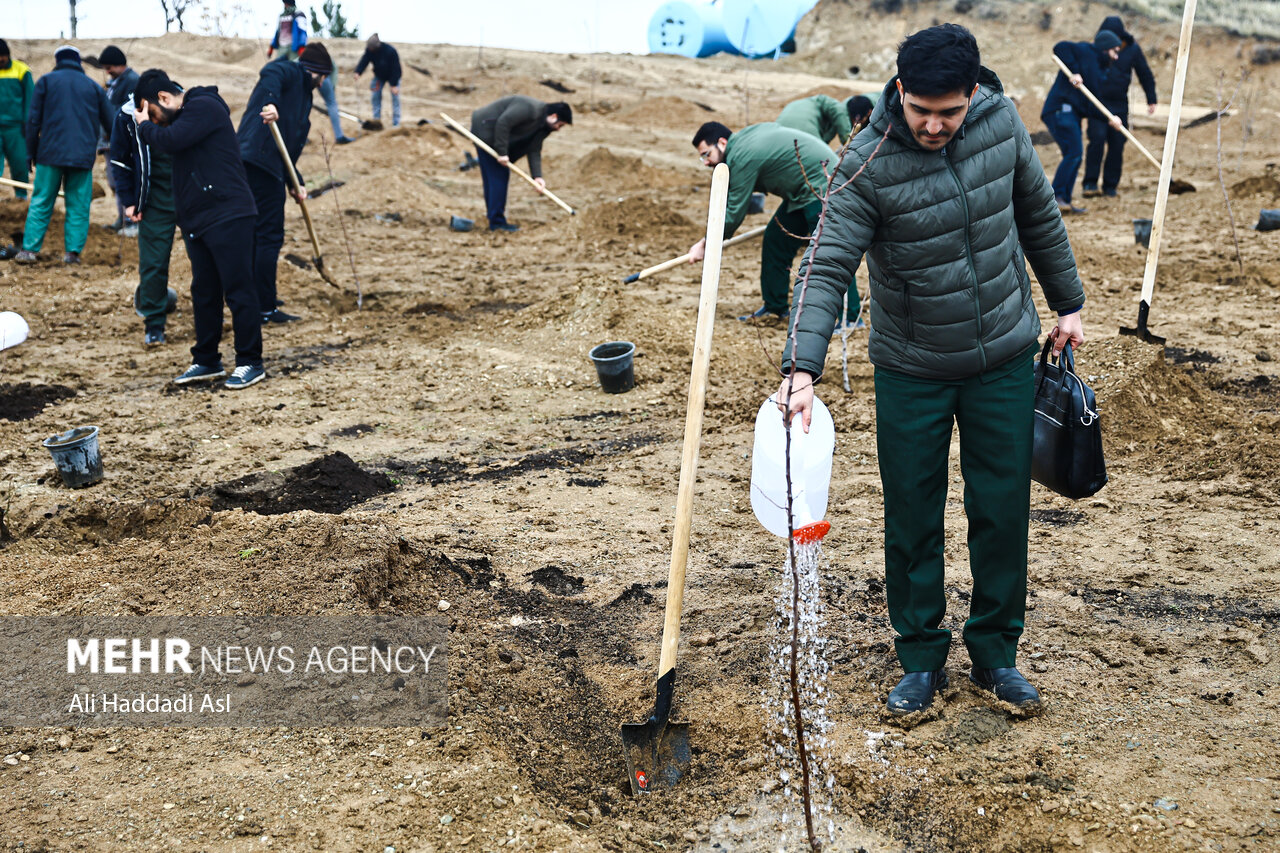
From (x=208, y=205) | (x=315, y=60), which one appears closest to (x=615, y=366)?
(x=208, y=205)

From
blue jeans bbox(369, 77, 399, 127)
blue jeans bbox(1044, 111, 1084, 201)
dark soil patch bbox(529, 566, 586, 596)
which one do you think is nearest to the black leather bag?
dark soil patch bbox(529, 566, 586, 596)

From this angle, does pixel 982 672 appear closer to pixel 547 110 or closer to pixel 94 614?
pixel 94 614

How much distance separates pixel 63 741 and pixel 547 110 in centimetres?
884

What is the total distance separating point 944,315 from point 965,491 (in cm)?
53

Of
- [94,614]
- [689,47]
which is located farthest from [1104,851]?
[689,47]

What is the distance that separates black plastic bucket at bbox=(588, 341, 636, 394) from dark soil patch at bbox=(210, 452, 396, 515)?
1.63 meters

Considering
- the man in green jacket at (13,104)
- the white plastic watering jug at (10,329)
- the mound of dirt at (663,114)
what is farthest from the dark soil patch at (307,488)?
the mound of dirt at (663,114)

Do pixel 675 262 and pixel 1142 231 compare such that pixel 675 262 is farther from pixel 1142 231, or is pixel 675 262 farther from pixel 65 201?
pixel 65 201

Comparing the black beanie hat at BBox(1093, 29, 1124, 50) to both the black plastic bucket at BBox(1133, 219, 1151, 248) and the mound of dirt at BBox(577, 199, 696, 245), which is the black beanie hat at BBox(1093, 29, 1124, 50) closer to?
the black plastic bucket at BBox(1133, 219, 1151, 248)

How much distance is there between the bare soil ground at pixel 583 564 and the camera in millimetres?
2600

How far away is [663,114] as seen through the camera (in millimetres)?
20516

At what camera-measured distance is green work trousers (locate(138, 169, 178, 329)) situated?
6613 mm

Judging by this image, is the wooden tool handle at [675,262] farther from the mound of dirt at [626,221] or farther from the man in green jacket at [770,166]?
the mound of dirt at [626,221]

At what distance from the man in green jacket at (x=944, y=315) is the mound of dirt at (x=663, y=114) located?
18111 mm
